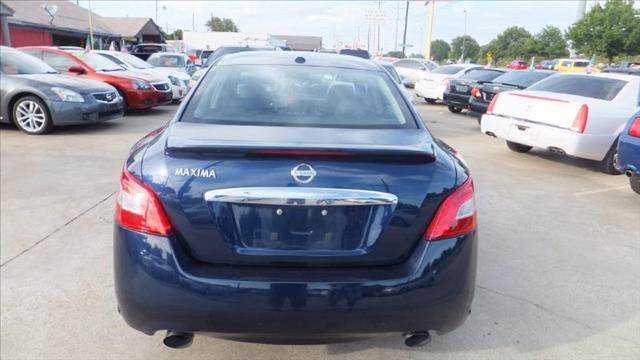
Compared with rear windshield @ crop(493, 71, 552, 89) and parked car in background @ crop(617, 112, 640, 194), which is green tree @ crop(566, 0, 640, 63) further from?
parked car in background @ crop(617, 112, 640, 194)

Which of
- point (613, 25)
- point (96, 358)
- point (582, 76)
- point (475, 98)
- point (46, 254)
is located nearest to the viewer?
point (96, 358)

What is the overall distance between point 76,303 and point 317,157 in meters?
2.15

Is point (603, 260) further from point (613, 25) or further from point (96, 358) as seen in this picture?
point (613, 25)

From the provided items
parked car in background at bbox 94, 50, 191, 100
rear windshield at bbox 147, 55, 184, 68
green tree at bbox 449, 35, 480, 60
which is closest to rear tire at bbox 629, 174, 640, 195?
parked car in background at bbox 94, 50, 191, 100

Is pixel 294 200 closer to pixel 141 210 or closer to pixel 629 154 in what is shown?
pixel 141 210

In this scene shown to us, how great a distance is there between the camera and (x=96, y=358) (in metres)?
2.78

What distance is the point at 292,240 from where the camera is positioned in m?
2.15

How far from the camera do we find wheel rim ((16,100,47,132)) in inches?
354

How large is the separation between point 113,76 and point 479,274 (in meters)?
10.1

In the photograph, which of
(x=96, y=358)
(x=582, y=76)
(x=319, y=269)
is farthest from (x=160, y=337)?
(x=582, y=76)

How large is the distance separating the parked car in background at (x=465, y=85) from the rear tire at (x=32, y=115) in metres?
10.5

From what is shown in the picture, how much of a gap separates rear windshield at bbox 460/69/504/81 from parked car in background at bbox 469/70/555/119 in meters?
1.69

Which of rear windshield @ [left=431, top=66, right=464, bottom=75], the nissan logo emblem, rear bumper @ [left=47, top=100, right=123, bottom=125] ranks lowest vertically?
rear bumper @ [left=47, top=100, right=123, bottom=125]

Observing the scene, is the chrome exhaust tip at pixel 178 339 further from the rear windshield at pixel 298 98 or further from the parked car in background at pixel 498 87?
the parked car in background at pixel 498 87
